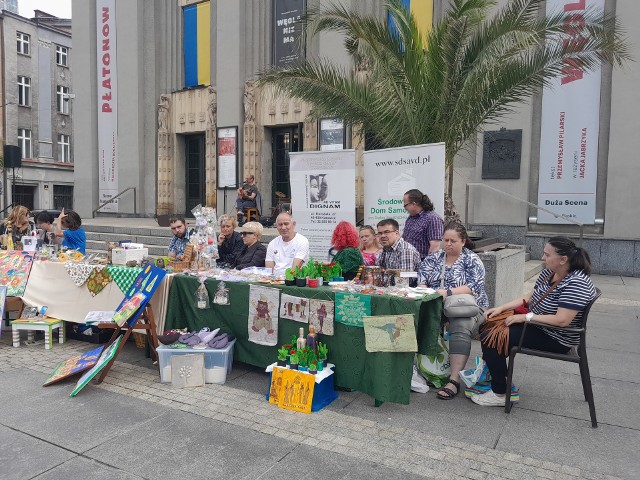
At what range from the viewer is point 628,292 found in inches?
382

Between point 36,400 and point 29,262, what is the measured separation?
2.89 m

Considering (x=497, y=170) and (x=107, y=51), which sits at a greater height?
(x=107, y=51)

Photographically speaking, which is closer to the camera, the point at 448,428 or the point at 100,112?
the point at 448,428

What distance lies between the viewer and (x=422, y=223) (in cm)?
621

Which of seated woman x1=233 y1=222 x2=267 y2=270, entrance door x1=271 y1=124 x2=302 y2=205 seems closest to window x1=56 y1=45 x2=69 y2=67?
entrance door x1=271 y1=124 x2=302 y2=205

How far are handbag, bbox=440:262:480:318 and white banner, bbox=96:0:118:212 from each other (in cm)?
1758

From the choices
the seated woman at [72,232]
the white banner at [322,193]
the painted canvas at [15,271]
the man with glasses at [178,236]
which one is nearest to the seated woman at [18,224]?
the seated woman at [72,232]

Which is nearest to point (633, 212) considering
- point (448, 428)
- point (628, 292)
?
point (628, 292)

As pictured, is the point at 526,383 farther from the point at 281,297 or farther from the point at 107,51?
the point at 107,51

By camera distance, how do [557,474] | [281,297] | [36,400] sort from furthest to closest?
[281,297]
[36,400]
[557,474]

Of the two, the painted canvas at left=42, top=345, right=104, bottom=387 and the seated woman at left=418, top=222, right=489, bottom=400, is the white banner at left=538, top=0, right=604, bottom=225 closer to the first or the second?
the seated woman at left=418, top=222, right=489, bottom=400

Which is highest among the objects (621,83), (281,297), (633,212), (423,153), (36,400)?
(621,83)

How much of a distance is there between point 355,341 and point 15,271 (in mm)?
4894

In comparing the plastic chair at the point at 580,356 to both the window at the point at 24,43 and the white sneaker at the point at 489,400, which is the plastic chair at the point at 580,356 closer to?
the white sneaker at the point at 489,400
